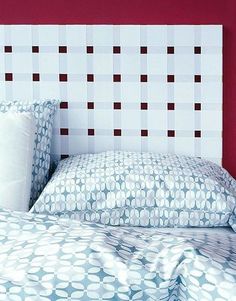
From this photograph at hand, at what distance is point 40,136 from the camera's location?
2719 millimetres

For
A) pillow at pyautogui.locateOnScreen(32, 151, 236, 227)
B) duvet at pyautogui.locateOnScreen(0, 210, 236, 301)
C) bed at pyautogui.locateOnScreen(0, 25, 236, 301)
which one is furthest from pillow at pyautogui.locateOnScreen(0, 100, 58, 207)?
duvet at pyautogui.locateOnScreen(0, 210, 236, 301)

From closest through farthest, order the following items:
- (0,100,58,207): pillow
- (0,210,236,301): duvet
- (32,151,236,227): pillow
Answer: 1. (0,210,236,301): duvet
2. (32,151,236,227): pillow
3. (0,100,58,207): pillow

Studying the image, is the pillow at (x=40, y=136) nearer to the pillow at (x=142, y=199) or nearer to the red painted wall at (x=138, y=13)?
the pillow at (x=142, y=199)

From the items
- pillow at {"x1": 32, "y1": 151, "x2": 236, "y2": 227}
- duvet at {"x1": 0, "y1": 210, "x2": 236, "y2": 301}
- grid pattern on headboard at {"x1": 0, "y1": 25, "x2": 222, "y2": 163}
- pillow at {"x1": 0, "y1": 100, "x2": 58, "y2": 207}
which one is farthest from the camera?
grid pattern on headboard at {"x1": 0, "y1": 25, "x2": 222, "y2": 163}

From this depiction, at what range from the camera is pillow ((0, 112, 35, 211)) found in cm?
241

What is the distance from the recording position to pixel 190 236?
157 centimetres

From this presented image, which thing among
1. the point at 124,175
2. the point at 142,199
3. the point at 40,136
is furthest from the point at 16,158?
the point at 142,199

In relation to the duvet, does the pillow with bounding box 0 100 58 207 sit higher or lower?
higher

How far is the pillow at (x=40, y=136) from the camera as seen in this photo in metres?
2.65

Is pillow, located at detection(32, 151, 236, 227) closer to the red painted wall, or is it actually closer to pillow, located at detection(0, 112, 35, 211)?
pillow, located at detection(0, 112, 35, 211)

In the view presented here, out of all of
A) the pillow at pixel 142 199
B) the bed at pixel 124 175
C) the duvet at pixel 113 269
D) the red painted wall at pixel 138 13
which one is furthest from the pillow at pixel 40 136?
the duvet at pixel 113 269

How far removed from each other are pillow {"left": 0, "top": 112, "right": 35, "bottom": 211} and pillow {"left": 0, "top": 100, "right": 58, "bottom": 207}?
125 millimetres

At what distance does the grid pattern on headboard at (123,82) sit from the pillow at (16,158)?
404 mm

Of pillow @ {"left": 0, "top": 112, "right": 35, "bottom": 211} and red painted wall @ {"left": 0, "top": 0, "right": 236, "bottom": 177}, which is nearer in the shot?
pillow @ {"left": 0, "top": 112, "right": 35, "bottom": 211}
